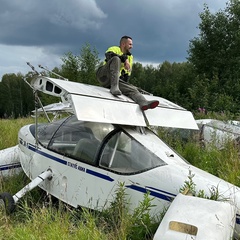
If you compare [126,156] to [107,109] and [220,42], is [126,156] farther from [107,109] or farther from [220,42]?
[220,42]

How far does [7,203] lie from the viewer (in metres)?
5.45

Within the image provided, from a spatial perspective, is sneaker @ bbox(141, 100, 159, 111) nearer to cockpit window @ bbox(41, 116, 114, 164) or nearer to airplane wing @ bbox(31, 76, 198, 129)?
airplane wing @ bbox(31, 76, 198, 129)

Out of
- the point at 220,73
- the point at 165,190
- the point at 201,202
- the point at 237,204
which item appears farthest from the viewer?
the point at 220,73

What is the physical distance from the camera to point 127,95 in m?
6.17

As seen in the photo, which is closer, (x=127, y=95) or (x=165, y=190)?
(x=165, y=190)

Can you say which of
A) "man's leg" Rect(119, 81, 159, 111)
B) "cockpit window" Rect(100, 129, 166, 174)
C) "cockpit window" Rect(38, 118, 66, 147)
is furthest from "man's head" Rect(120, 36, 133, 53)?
"cockpit window" Rect(100, 129, 166, 174)

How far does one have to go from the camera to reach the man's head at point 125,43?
6807mm


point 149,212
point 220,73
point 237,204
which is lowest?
point 149,212

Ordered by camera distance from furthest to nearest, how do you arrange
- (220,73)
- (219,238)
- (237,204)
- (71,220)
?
(220,73), (71,220), (237,204), (219,238)

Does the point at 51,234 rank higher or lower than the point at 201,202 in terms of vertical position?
lower

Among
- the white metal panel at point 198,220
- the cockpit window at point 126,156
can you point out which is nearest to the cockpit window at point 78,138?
the cockpit window at point 126,156

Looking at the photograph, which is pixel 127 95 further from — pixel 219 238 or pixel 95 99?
pixel 219 238

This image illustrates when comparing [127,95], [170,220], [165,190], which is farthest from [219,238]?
[127,95]

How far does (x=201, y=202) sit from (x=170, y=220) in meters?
0.47
